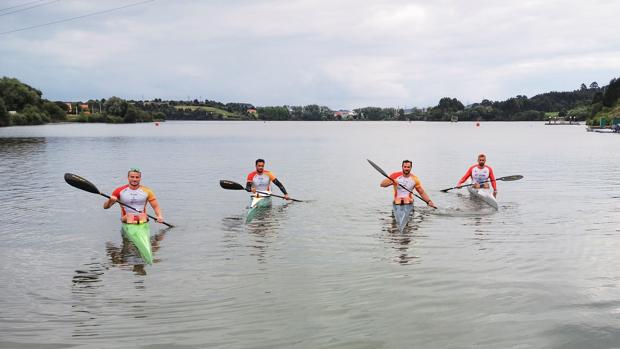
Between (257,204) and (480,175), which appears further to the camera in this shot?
(480,175)

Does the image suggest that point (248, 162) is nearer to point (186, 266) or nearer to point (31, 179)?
point (31, 179)

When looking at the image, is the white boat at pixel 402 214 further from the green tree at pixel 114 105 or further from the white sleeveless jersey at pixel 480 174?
the green tree at pixel 114 105

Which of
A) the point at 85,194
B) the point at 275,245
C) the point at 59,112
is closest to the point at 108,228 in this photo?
the point at 275,245

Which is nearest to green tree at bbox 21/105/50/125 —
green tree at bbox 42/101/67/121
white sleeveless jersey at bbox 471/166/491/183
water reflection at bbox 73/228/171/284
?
green tree at bbox 42/101/67/121

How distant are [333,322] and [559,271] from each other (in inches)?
252

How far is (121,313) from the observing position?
1048 centimetres

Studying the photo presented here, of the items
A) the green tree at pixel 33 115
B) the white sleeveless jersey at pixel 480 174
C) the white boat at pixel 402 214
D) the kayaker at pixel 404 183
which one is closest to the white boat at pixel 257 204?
the kayaker at pixel 404 183

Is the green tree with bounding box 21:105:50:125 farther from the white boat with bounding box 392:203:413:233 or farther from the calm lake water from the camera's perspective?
the white boat with bounding box 392:203:413:233

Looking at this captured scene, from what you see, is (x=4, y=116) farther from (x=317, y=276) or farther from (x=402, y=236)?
(x=317, y=276)

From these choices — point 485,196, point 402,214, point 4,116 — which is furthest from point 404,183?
point 4,116

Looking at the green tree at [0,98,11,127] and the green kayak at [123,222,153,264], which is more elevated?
the green tree at [0,98,11,127]

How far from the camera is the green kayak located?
1431cm

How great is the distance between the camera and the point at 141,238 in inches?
581

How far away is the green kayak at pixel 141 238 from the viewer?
47.0 ft
